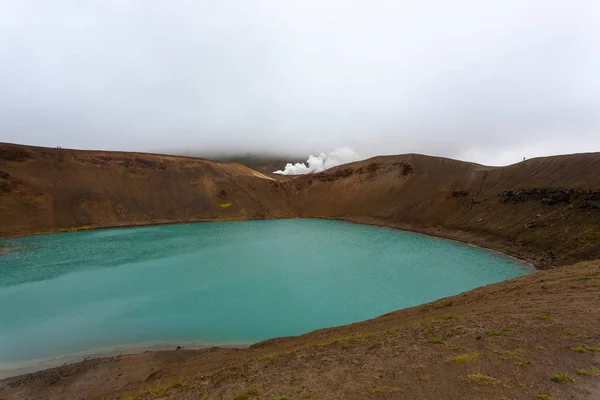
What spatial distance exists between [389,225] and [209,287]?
3663 centimetres

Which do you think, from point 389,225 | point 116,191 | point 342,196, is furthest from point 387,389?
point 116,191

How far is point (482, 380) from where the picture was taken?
18.4ft

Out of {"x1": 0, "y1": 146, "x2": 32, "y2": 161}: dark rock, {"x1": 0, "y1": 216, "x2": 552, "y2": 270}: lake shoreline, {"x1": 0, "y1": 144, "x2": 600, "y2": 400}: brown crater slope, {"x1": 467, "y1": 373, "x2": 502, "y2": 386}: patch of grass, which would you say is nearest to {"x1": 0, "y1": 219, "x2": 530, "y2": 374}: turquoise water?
{"x1": 0, "y1": 216, "x2": 552, "y2": 270}: lake shoreline

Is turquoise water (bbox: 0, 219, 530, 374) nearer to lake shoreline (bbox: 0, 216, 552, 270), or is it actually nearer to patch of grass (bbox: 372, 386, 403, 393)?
lake shoreline (bbox: 0, 216, 552, 270)

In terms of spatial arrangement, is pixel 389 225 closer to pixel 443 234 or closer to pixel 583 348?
pixel 443 234

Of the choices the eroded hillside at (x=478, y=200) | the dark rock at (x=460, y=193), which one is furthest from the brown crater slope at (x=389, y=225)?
the dark rock at (x=460, y=193)

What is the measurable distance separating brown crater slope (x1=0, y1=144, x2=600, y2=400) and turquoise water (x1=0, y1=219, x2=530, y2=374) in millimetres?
2449

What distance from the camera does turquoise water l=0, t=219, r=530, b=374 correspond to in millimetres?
14500

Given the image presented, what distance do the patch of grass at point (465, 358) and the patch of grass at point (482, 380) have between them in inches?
25.2

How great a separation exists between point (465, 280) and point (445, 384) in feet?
59.2

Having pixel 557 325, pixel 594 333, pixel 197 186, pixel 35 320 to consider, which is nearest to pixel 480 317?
pixel 557 325

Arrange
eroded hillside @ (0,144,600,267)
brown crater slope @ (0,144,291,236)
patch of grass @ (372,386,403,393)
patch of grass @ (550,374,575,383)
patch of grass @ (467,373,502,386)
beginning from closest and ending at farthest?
patch of grass @ (550,374,575,383) → patch of grass @ (467,373,502,386) → patch of grass @ (372,386,403,393) → eroded hillside @ (0,144,600,267) → brown crater slope @ (0,144,291,236)

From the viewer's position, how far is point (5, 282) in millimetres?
22938

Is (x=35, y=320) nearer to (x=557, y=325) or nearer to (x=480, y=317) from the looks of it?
(x=480, y=317)
